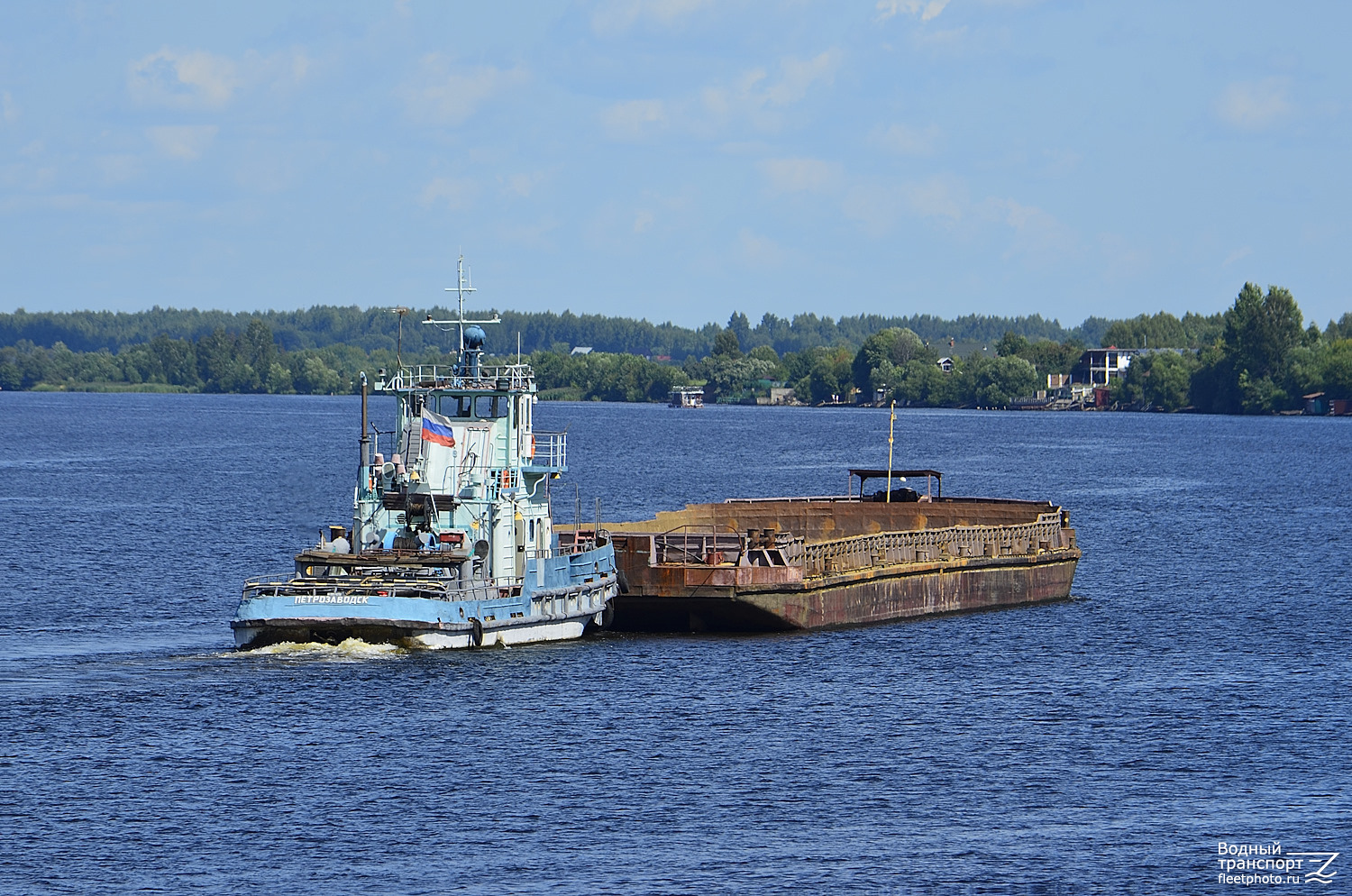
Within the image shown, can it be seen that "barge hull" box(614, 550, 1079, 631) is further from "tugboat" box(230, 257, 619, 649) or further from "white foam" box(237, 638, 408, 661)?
"white foam" box(237, 638, 408, 661)

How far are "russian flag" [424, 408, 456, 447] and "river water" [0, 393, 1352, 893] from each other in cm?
586

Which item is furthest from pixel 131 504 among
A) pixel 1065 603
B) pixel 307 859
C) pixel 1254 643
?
pixel 307 859

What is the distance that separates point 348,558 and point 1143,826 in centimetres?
2005

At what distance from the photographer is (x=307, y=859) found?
102 feet

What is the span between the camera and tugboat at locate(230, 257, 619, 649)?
4403 cm

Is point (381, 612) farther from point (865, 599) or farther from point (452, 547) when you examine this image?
point (865, 599)

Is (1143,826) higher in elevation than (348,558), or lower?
lower

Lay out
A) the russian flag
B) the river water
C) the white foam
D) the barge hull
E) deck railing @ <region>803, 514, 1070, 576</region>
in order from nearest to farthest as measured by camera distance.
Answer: the river water
the white foam
the russian flag
the barge hull
deck railing @ <region>803, 514, 1070, 576</region>

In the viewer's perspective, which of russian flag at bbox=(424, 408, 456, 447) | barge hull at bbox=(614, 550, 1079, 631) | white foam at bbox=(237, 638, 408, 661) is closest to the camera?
white foam at bbox=(237, 638, 408, 661)

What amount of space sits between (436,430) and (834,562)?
41.7ft

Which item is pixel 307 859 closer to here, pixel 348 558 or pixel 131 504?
pixel 348 558

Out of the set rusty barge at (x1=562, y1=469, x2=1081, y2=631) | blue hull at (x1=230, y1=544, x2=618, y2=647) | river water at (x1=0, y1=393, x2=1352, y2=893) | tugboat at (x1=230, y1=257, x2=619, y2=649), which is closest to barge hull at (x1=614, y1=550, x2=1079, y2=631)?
rusty barge at (x1=562, y1=469, x2=1081, y2=631)

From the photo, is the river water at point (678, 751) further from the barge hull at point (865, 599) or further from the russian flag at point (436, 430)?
the russian flag at point (436, 430)

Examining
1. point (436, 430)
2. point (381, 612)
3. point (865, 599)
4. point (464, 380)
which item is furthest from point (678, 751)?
point (865, 599)
